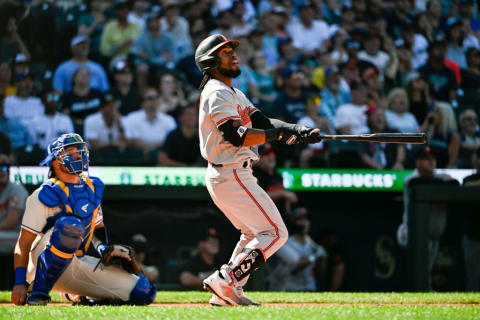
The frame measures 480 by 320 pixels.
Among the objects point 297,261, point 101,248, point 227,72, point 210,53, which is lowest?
point 297,261

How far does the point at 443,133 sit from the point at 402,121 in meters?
0.54

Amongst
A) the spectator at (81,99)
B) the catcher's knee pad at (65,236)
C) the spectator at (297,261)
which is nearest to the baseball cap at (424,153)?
the spectator at (297,261)

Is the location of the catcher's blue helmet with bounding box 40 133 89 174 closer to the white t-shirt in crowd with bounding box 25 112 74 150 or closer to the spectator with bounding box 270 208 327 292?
the white t-shirt in crowd with bounding box 25 112 74 150

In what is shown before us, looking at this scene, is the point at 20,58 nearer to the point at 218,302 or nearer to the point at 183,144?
the point at 183,144

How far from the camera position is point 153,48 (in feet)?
33.1

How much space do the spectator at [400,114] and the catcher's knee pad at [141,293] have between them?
5409 mm

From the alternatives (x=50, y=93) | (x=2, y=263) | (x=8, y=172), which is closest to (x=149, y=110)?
(x=50, y=93)

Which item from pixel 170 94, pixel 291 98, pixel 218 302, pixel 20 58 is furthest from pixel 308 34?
pixel 218 302

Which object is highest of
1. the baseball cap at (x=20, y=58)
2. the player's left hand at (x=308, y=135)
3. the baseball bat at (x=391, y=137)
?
the baseball cap at (x=20, y=58)

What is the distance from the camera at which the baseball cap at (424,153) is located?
8.84m

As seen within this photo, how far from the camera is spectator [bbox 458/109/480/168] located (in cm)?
907

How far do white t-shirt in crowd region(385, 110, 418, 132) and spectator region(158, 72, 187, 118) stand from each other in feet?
8.70

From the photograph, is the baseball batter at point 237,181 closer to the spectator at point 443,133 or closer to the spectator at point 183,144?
the spectator at point 183,144

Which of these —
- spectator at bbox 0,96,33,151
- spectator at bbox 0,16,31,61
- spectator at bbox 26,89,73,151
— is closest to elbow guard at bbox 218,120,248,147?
spectator at bbox 26,89,73,151
